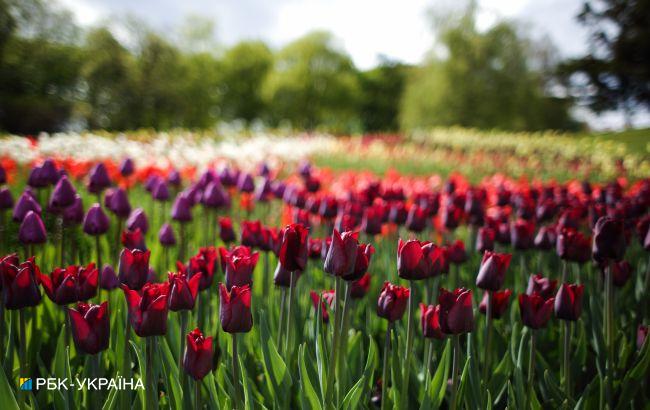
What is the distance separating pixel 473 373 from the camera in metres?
1.85

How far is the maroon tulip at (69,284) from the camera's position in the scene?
1.57 m

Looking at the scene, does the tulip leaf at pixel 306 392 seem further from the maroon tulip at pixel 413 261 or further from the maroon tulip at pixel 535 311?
the maroon tulip at pixel 535 311

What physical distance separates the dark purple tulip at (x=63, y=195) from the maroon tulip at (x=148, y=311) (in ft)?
4.89

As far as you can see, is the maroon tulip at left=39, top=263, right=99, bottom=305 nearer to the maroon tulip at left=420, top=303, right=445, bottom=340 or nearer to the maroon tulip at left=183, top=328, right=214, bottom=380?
the maroon tulip at left=183, top=328, right=214, bottom=380

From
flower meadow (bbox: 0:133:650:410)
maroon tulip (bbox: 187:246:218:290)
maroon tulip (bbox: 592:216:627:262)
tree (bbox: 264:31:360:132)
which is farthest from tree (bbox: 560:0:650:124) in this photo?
tree (bbox: 264:31:360:132)

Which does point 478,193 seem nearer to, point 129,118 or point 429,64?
point 129,118

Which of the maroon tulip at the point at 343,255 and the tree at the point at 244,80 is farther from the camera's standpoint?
the tree at the point at 244,80

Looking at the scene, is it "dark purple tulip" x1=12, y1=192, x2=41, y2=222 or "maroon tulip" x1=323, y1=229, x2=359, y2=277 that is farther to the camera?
"dark purple tulip" x1=12, y1=192, x2=41, y2=222

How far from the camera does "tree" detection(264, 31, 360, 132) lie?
3947cm

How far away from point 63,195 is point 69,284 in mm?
1200

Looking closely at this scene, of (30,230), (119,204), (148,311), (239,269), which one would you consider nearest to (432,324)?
(239,269)

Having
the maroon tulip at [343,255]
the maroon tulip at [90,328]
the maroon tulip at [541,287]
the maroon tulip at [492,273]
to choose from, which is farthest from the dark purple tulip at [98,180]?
the maroon tulip at [541,287]

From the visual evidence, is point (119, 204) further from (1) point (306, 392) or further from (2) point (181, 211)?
(1) point (306, 392)

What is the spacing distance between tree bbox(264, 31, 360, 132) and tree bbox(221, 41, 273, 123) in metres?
4.54
